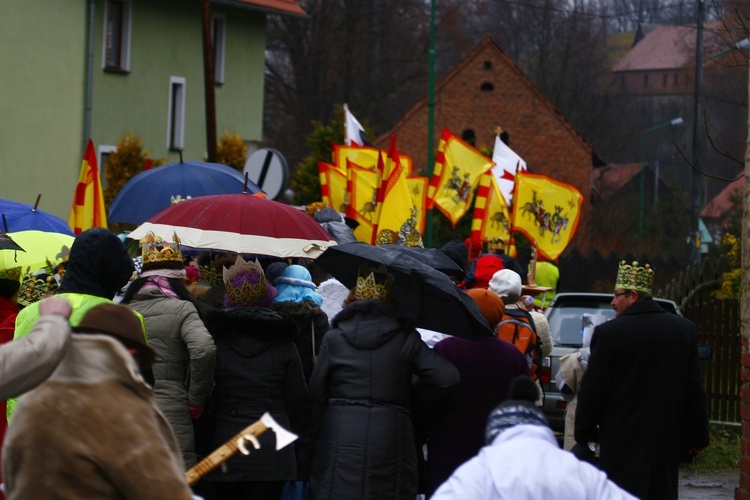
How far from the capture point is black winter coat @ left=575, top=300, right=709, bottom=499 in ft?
22.8

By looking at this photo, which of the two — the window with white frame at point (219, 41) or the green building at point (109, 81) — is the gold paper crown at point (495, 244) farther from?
the window with white frame at point (219, 41)

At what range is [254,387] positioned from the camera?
682 centimetres

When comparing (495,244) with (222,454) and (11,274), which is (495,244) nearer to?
(11,274)

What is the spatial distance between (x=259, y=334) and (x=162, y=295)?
0.57 metres

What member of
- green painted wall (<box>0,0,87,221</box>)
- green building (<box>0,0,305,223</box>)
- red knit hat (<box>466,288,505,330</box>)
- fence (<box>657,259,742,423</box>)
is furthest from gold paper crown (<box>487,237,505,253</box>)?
green painted wall (<box>0,0,87,221</box>)

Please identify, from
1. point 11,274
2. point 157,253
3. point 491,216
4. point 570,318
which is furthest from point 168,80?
point 157,253

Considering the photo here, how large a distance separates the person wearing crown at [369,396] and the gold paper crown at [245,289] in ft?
1.90

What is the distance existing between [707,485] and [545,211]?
246 inches

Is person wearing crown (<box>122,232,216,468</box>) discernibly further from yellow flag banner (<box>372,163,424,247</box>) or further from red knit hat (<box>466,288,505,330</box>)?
yellow flag banner (<box>372,163,424,247</box>)

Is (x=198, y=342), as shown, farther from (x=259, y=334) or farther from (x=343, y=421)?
(x=343, y=421)

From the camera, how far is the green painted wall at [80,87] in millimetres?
28578

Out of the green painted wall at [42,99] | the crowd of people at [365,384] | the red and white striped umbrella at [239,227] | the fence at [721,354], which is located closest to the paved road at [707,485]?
the fence at [721,354]

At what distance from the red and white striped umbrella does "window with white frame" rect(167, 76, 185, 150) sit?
24201mm

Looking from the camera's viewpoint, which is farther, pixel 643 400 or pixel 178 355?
pixel 643 400
